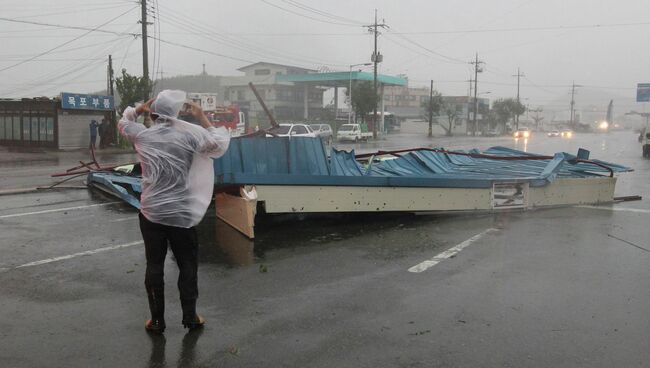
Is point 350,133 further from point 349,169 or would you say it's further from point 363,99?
point 349,169

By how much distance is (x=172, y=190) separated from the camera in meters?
4.05

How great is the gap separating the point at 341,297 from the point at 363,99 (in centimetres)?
5897

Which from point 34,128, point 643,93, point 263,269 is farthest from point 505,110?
point 263,269

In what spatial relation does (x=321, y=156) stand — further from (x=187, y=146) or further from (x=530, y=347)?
(x=530, y=347)

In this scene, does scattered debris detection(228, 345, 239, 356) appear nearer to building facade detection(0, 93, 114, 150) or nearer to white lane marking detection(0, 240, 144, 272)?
white lane marking detection(0, 240, 144, 272)

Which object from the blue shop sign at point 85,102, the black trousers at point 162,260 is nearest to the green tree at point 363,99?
the blue shop sign at point 85,102

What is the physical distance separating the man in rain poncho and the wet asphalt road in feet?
1.05

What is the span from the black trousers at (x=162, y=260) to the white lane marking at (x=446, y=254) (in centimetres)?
260

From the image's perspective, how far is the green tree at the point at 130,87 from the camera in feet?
107

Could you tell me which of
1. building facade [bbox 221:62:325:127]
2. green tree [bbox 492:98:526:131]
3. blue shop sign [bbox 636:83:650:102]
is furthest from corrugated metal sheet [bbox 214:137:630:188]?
green tree [bbox 492:98:526:131]

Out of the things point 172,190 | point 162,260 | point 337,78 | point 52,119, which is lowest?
point 162,260

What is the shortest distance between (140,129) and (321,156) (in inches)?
159

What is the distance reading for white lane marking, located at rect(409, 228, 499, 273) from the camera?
6.04 m

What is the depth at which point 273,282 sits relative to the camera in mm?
5480
